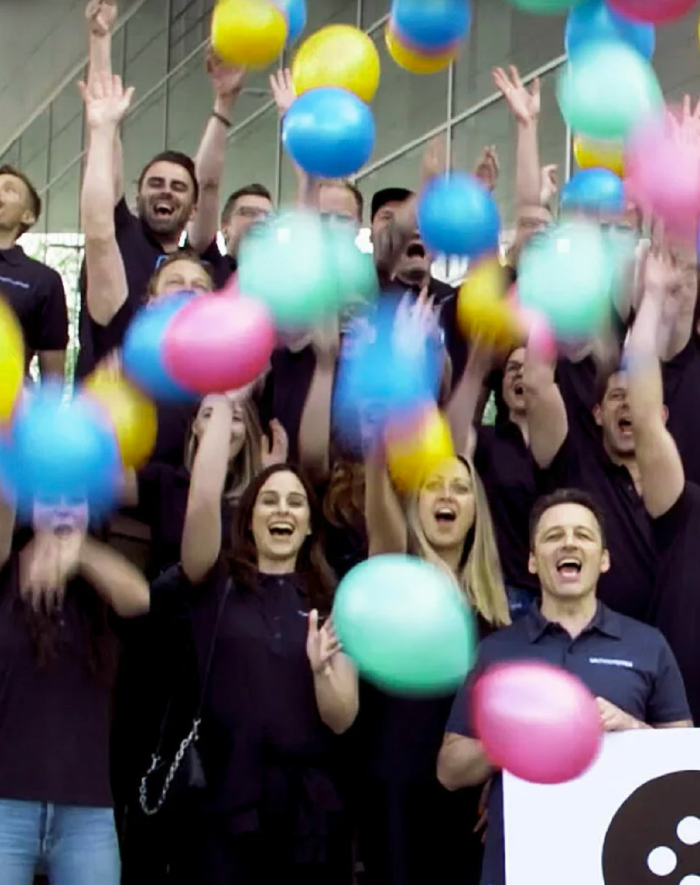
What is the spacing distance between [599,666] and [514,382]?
1051mm

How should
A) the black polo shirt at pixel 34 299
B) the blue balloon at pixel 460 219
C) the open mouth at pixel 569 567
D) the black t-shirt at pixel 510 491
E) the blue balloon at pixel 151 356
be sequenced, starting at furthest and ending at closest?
the black polo shirt at pixel 34 299 → the black t-shirt at pixel 510 491 → the blue balloon at pixel 460 219 → the open mouth at pixel 569 567 → the blue balloon at pixel 151 356

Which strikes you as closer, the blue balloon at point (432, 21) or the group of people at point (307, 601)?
the group of people at point (307, 601)

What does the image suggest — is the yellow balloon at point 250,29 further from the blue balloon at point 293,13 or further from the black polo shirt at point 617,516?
the black polo shirt at point 617,516

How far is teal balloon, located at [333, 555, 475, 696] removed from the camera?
2598 millimetres

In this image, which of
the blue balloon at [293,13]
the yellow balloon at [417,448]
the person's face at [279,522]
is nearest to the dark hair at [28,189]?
the blue balloon at [293,13]

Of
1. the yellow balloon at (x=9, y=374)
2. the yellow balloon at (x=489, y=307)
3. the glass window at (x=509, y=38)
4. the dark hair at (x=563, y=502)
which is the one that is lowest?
the dark hair at (x=563, y=502)

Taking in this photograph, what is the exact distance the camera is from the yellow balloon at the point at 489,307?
11.4ft

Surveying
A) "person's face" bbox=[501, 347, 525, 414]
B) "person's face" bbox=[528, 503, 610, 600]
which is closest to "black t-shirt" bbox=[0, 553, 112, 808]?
"person's face" bbox=[528, 503, 610, 600]

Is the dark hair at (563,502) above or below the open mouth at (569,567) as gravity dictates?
above

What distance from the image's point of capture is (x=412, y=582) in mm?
2635

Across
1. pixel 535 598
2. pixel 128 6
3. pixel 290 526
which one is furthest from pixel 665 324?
pixel 128 6

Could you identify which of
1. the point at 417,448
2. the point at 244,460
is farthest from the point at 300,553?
the point at 417,448

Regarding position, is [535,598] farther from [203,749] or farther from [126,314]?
[126,314]

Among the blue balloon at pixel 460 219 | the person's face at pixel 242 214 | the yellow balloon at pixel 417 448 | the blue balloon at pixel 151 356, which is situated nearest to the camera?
the blue balloon at pixel 151 356
